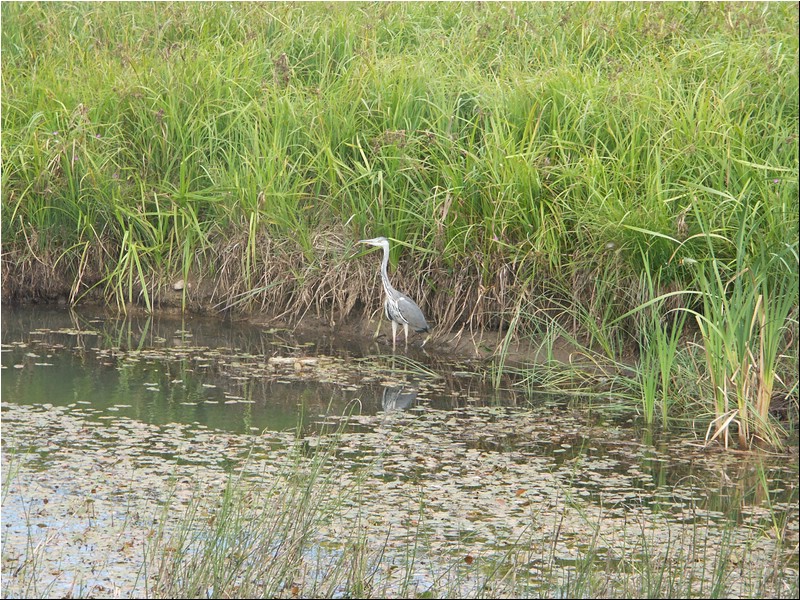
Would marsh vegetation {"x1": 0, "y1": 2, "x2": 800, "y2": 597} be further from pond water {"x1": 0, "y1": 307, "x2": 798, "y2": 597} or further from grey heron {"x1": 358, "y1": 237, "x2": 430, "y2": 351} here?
grey heron {"x1": 358, "y1": 237, "x2": 430, "y2": 351}

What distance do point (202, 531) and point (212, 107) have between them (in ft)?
14.3

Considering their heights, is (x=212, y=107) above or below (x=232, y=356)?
above

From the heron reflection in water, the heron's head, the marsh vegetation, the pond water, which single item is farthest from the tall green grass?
the heron reflection in water

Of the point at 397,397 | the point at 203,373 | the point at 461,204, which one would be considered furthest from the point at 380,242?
the point at 203,373

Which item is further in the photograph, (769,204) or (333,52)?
(333,52)

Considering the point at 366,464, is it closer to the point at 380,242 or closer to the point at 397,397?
the point at 397,397

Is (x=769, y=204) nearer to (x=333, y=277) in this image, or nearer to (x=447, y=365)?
(x=447, y=365)

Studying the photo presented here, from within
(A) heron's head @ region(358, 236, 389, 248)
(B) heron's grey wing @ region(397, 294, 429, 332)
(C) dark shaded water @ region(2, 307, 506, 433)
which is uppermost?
(A) heron's head @ region(358, 236, 389, 248)

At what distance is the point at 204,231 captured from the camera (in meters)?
7.27

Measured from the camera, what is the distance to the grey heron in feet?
20.8

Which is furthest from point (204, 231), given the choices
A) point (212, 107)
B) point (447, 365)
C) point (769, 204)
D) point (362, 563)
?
point (362, 563)

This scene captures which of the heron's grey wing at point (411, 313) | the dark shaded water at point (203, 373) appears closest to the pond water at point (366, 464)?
the dark shaded water at point (203, 373)

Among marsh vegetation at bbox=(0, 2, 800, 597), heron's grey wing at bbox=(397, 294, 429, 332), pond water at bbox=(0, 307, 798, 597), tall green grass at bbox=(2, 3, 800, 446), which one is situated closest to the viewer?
pond water at bbox=(0, 307, 798, 597)

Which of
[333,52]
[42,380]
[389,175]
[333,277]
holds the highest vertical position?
[333,52]
